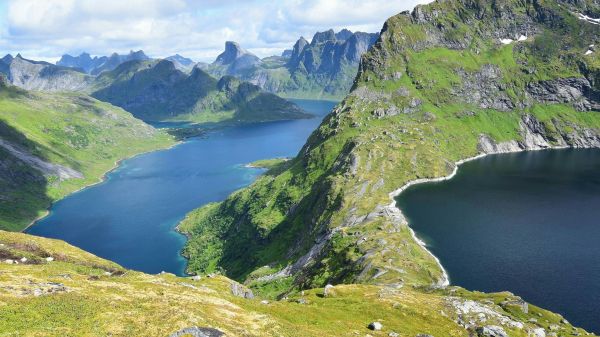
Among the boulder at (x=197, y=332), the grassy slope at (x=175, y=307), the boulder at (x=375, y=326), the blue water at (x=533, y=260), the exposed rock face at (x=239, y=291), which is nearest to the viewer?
the boulder at (x=197, y=332)

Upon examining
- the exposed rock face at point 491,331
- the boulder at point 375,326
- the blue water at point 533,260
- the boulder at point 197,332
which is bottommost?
the blue water at point 533,260

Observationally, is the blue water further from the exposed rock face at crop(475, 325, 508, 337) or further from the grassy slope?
the exposed rock face at crop(475, 325, 508, 337)

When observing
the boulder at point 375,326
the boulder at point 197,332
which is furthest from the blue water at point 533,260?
the boulder at point 197,332

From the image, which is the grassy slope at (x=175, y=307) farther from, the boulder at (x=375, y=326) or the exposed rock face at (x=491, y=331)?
the exposed rock face at (x=491, y=331)

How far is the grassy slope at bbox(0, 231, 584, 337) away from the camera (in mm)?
58500

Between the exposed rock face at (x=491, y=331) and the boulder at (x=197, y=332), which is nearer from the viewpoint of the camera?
the boulder at (x=197, y=332)

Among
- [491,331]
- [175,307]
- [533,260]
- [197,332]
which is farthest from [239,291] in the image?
[533,260]

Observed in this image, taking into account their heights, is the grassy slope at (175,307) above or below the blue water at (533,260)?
above

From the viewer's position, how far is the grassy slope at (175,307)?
5850cm

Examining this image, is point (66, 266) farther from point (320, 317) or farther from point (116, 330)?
point (320, 317)

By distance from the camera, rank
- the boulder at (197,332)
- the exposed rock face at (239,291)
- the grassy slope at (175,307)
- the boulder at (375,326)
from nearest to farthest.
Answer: the boulder at (197,332) → the grassy slope at (175,307) → the boulder at (375,326) → the exposed rock face at (239,291)

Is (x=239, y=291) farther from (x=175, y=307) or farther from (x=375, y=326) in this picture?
(x=375, y=326)

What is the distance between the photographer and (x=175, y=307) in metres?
66.1

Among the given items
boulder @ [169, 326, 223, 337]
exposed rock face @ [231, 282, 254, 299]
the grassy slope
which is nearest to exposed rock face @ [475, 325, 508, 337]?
the grassy slope
